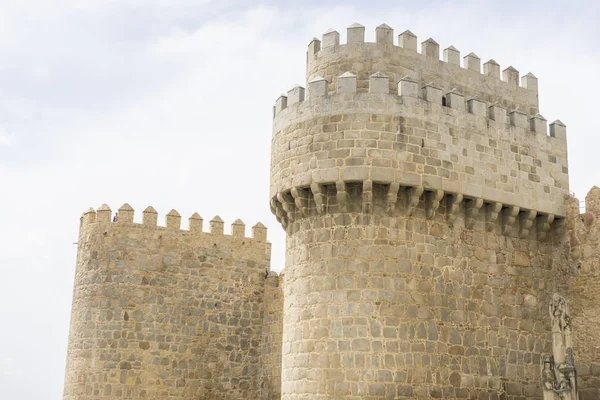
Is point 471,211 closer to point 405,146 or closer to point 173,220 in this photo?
point 405,146

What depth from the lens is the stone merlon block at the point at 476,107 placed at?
45.7 feet

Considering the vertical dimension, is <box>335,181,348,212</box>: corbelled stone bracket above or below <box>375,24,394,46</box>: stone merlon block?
below

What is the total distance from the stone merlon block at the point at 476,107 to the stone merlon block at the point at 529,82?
201 cm

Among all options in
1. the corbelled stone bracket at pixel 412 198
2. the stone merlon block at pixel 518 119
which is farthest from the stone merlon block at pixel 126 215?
the stone merlon block at pixel 518 119

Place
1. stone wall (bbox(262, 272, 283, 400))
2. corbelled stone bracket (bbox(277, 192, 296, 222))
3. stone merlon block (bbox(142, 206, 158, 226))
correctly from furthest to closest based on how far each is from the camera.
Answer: stone merlon block (bbox(142, 206, 158, 226)) < stone wall (bbox(262, 272, 283, 400)) < corbelled stone bracket (bbox(277, 192, 296, 222))

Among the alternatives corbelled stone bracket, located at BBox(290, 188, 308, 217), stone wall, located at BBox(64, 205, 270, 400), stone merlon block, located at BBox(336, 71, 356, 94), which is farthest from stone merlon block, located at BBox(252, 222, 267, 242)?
stone merlon block, located at BBox(336, 71, 356, 94)

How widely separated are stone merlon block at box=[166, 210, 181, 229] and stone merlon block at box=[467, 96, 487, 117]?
8131 mm

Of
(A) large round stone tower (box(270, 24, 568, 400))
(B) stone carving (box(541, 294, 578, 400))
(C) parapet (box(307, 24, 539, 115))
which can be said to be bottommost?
(B) stone carving (box(541, 294, 578, 400))

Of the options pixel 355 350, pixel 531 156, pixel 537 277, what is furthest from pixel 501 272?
pixel 355 350

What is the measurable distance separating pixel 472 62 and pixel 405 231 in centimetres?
396

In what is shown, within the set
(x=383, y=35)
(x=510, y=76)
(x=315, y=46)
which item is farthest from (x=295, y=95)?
(x=510, y=76)

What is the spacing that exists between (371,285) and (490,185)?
2.84 metres

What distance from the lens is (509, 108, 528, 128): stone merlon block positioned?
14.4 metres

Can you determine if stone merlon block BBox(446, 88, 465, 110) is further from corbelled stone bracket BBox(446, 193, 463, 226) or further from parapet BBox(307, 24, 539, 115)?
corbelled stone bracket BBox(446, 193, 463, 226)
